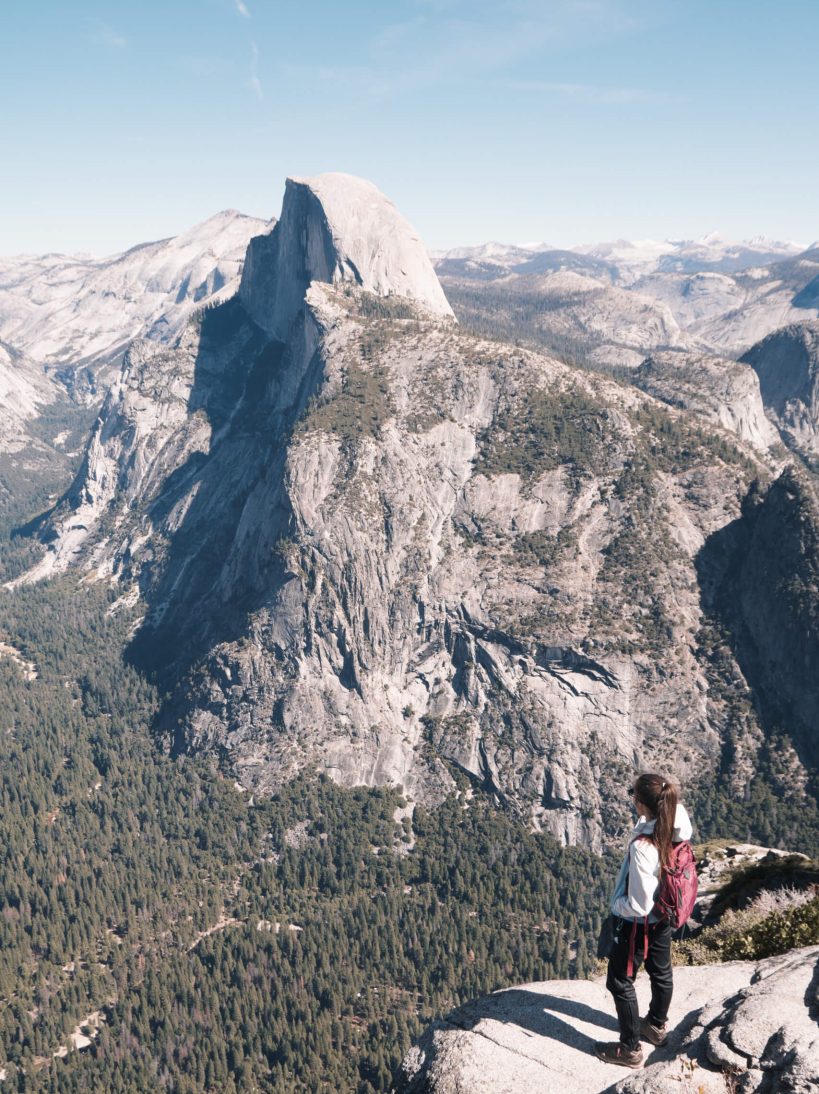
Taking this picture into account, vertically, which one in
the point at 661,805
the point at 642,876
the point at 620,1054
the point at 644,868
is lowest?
the point at 620,1054

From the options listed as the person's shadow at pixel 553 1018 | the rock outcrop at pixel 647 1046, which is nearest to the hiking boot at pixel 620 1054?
the rock outcrop at pixel 647 1046

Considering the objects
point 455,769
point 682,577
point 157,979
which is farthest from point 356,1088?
point 682,577

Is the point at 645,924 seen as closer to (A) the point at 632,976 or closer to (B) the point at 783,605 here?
(A) the point at 632,976

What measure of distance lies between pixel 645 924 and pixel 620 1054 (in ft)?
11.3

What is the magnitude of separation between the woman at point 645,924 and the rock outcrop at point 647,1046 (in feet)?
2.02

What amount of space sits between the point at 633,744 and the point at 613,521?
2005 inches

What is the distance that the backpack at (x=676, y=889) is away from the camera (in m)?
20.3

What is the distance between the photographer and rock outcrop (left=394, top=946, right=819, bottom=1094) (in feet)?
60.7

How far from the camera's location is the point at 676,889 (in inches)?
798

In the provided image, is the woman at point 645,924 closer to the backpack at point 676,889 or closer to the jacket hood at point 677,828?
the jacket hood at point 677,828

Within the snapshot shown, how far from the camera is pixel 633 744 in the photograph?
164m

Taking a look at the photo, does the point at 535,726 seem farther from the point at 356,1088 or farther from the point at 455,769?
the point at 356,1088

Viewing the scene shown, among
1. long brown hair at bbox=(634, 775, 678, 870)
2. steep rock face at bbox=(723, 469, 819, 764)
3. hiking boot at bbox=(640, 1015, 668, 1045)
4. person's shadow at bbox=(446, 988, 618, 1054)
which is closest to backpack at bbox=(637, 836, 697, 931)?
long brown hair at bbox=(634, 775, 678, 870)

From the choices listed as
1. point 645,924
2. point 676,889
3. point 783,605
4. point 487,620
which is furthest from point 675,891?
point 783,605
